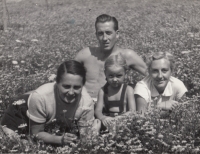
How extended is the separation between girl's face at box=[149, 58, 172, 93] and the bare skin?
89 centimetres

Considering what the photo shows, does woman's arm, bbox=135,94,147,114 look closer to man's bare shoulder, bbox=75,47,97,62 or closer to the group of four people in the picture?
the group of four people

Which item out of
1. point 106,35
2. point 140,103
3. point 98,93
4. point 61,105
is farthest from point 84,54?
point 61,105

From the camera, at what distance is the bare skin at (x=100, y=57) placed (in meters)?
5.42

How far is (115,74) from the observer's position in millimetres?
4711

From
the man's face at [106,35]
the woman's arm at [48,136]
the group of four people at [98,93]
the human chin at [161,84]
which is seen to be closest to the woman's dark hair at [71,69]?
the group of four people at [98,93]

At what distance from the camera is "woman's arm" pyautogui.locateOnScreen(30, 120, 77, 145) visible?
366cm

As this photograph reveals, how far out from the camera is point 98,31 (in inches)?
216

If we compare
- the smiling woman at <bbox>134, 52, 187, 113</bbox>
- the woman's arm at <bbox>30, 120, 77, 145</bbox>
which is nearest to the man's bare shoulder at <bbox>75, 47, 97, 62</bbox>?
the smiling woman at <bbox>134, 52, 187, 113</bbox>

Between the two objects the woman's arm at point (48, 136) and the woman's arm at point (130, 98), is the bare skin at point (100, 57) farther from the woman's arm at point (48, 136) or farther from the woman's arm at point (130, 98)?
the woman's arm at point (48, 136)

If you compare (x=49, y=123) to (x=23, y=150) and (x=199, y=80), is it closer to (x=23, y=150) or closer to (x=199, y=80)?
(x=23, y=150)

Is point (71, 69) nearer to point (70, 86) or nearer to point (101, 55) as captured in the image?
point (70, 86)

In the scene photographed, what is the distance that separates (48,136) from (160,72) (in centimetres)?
176

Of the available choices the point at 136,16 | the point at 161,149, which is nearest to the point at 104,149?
the point at 161,149

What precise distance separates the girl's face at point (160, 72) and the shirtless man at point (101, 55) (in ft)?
2.97
